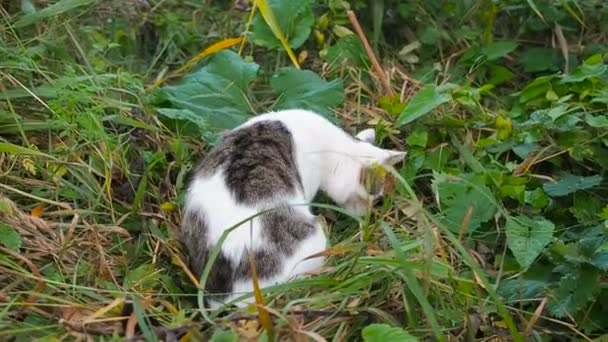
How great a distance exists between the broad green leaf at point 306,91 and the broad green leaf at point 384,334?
1346mm

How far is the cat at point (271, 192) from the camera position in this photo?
256 cm

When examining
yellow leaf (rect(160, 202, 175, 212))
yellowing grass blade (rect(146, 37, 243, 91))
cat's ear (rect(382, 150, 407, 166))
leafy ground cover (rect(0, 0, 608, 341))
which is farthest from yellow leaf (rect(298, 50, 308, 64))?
yellow leaf (rect(160, 202, 175, 212))

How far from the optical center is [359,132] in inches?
136

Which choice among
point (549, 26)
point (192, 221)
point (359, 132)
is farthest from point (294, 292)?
point (549, 26)

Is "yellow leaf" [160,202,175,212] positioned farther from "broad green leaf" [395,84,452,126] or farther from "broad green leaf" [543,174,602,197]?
"broad green leaf" [543,174,602,197]

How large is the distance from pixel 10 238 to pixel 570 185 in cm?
179

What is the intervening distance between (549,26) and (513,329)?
1.89 m

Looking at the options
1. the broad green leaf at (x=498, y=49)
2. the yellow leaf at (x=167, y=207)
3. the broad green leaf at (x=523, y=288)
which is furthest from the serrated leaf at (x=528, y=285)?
the broad green leaf at (x=498, y=49)

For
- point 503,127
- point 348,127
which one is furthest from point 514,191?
point 348,127

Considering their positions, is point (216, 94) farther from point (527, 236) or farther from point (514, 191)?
point (527, 236)

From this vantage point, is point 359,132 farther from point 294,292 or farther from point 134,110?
point 294,292

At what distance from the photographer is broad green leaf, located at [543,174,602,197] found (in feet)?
9.74

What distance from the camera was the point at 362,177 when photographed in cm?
303

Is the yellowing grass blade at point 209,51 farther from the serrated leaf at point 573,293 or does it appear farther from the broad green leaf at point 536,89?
the serrated leaf at point 573,293
